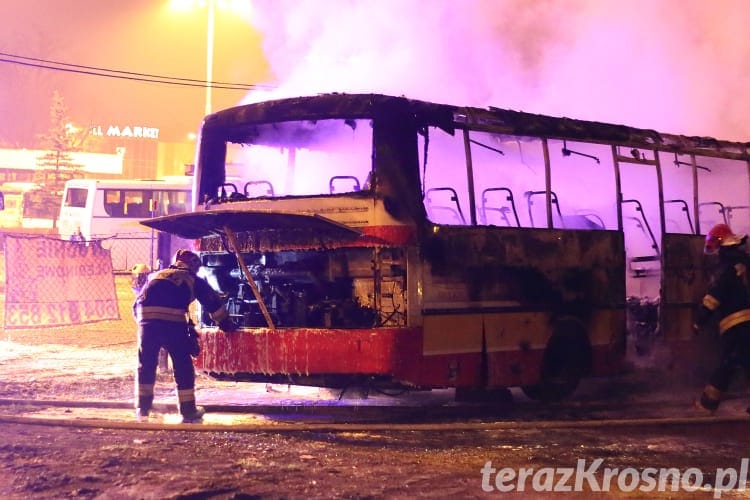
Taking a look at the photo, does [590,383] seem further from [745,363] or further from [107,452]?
[107,452]

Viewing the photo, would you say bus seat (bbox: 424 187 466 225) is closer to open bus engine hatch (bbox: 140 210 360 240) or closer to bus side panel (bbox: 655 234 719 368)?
open bus engine hatch (bbox: 140 210 360 240)

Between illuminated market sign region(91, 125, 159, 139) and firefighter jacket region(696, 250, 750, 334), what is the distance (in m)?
60.4

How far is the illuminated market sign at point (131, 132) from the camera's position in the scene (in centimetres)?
6219

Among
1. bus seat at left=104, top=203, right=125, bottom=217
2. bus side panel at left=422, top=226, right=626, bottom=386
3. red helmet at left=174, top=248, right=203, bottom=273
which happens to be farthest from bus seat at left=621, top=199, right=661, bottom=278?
bus seat at left=104, top=203, right=125, bottom=217

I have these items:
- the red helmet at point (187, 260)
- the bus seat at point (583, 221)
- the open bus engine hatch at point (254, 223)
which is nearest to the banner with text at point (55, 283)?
the open bus engine hatch at point (254, 223)

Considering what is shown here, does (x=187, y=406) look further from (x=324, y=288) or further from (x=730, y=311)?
(x=730, y=311)

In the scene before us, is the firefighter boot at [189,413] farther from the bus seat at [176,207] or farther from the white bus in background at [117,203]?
the bus seat at [176,207]

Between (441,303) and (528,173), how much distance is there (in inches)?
74.5

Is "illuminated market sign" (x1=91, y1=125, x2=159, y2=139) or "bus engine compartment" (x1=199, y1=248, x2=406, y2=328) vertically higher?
"illuminated market sign" (x1=91, y1=125, x2=159, y2=139)

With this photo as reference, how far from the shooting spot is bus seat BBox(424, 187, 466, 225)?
6.70m

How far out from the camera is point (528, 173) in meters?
7.62

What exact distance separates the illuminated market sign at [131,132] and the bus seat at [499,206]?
59227 millimetres

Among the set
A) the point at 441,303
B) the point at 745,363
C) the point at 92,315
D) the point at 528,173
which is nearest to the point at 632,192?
the point at 528,173
